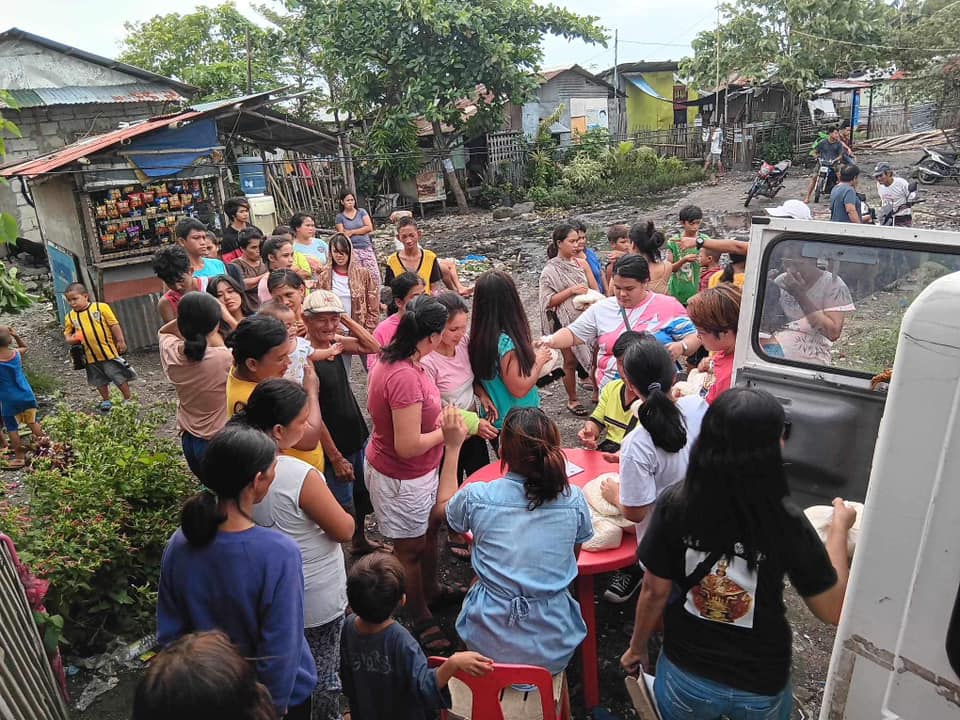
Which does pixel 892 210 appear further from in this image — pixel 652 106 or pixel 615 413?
pixel 652 106

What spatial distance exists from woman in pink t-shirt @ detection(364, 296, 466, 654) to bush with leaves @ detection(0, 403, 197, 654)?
124cm

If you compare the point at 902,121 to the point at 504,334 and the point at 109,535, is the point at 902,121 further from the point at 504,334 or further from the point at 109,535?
the point at 109,535

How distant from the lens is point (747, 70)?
23.5 meters

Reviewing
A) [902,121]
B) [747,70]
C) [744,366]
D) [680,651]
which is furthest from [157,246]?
[902,121]

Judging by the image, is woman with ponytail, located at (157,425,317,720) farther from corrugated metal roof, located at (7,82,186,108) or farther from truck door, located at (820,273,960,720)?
corrugated metal roof, located at (7,82,186,108)

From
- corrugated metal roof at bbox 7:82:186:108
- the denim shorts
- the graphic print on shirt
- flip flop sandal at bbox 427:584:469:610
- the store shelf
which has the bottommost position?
flip flop sandal at bbox 427:584:469:610

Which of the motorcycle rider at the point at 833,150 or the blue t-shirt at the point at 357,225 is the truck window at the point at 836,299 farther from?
the motorcycle rider at the point at 833,150

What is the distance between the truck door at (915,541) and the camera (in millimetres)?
1319

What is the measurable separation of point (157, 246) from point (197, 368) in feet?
20.1

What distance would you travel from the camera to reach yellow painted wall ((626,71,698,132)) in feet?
89.8

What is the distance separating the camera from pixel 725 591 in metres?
1.89

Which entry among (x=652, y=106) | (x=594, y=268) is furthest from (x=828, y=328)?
(x=652, y=106)

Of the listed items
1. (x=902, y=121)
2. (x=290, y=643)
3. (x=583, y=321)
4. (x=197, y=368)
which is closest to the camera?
(x=290, y=643)

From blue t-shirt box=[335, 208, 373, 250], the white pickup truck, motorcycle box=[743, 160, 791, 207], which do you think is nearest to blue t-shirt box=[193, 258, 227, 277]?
blue t-shirt box=[335, 208, 373, 250]
